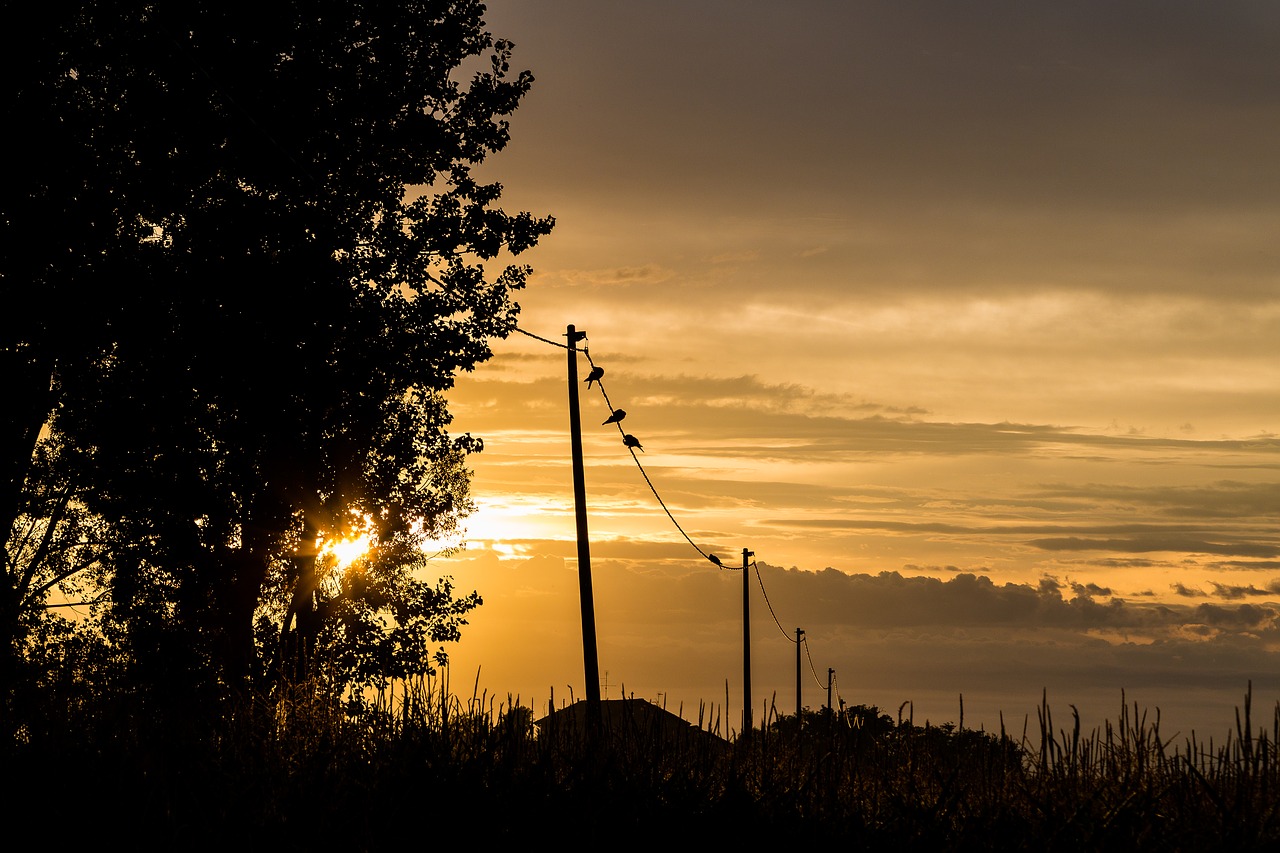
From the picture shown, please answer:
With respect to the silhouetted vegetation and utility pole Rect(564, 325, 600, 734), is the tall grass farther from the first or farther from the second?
utility pole Rect(564, 325, 600, 734)

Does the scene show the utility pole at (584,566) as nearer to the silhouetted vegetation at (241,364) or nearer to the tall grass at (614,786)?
the silhouetted vegetation at (241,364)

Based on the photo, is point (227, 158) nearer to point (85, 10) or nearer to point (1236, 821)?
point (85, 10)

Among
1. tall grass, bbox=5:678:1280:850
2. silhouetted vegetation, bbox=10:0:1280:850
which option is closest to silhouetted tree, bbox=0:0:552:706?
silhouetted vegetation, bbox=10:0:1280:850

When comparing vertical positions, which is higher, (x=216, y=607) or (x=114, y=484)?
(x=114, y=484)

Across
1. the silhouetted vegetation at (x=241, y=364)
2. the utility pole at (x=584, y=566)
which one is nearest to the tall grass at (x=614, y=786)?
the silhouetted vegetation at (x=241, y=364)

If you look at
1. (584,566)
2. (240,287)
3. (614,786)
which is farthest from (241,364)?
(614,786)

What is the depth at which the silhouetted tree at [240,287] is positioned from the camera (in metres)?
21.0

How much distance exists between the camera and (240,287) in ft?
71.6

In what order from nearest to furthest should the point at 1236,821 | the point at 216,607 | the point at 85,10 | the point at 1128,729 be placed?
the point at 1236,821, the point at 1128,729, the point at 85,10, the point at 216,607

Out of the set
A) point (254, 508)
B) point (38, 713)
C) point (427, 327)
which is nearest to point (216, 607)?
point (254, 508)

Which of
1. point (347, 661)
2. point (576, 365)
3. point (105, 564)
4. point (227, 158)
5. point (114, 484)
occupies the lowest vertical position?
point (347, 661)

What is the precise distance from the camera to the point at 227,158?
22.0m

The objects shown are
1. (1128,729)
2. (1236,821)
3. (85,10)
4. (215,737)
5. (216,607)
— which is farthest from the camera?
(216,607)

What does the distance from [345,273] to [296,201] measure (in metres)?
1.56
